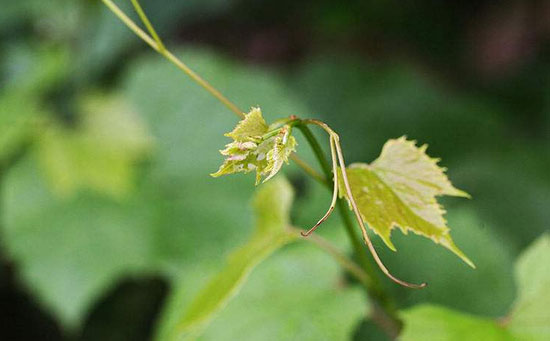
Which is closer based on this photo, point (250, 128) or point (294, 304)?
point (250, 128)

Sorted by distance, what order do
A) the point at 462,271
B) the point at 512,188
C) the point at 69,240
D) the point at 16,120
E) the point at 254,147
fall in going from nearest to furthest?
the point at 254,147, the point at 462,271, the point at 69,240, the point at 16,120, the point at 512,188

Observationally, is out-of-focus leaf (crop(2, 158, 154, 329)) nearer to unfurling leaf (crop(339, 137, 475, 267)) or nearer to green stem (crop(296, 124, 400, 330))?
green stem (crop(296, 124, 400, 330))

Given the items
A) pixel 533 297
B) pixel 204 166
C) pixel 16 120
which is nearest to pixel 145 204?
pixel 204 166

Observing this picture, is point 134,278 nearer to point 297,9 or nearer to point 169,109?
point 169,109

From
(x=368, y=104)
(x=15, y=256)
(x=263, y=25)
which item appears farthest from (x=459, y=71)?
(x=15, y=256)

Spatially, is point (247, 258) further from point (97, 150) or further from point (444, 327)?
point (97, 150)

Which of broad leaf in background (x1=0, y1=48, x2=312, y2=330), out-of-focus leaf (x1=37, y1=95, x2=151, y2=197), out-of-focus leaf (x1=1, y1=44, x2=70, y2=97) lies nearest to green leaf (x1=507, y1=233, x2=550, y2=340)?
broad leaf in background (x1=0, y1=48, x2=312, y2=330)
